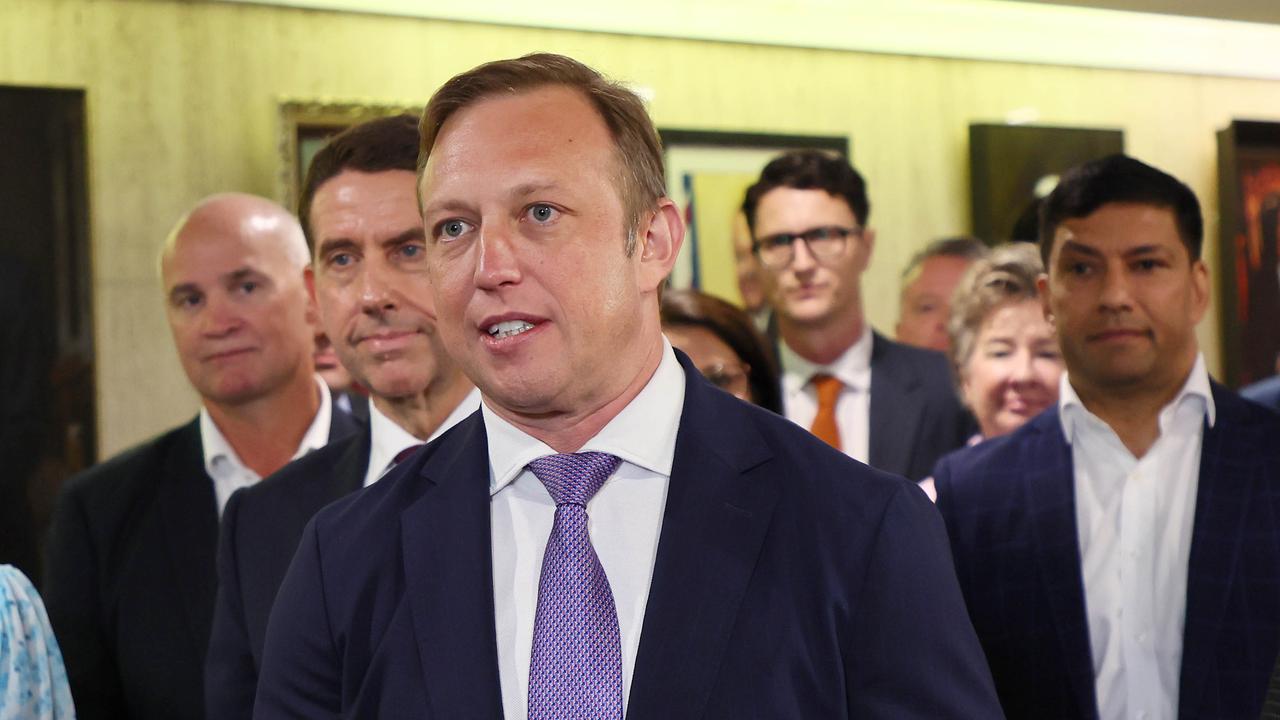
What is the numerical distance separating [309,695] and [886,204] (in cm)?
443

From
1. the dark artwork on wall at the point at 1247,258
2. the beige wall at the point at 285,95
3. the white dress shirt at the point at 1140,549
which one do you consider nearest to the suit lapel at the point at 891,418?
the white dress shirt at the point at 1140,549

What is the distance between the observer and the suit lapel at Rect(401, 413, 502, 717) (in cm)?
150

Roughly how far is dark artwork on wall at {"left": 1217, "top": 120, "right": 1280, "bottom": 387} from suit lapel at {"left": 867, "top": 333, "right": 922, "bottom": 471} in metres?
2.97

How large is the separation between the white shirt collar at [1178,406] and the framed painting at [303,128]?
274 centimetres

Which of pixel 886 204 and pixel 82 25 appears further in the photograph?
pixel 886 204

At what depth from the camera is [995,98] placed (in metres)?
5.82

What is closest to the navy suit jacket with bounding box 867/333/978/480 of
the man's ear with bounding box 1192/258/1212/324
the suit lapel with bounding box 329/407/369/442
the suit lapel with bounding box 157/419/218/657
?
the man's ear with bounding box 1192/258/1212/324

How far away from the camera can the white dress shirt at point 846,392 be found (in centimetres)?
376

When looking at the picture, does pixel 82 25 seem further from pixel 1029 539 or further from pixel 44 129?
pixel 1029 539

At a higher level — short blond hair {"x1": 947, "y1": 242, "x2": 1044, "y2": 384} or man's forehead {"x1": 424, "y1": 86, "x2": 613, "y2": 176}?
man's forehead {"x1": 424, "y1": 86, "x2": 613, "y2": 176}

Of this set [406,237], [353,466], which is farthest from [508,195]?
[353,466]

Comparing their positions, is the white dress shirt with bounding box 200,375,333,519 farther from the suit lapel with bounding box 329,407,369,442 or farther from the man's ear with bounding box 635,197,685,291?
the man's ear with bounding box 635,197,685,291

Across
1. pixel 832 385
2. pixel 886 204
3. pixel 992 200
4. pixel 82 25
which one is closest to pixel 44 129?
pixel 82 25

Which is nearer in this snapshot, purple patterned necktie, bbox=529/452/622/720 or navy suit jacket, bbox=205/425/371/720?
purple patterned necktie, bbox=529/452/622/720
